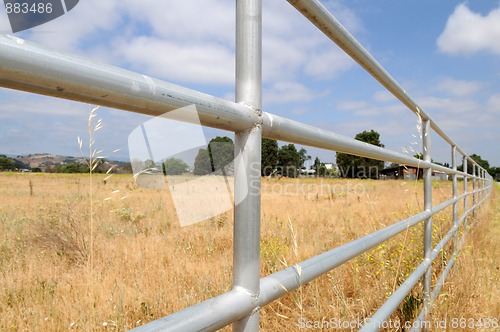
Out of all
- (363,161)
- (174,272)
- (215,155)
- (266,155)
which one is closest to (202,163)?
(215,155)

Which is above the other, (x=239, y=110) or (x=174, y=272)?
(x=239, y=110)

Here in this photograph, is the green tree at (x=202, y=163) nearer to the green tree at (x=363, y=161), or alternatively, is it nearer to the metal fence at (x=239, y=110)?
the metal fence at (x=239, y=110)

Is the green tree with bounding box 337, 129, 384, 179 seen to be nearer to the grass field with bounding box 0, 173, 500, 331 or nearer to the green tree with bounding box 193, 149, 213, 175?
the grass field with bounding box 0, 173, 500, 331

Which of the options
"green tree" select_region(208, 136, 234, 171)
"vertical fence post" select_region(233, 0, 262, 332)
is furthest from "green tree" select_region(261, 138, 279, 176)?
"vertical fence post" select_region(233, 0, 262, 332)

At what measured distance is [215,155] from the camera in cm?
90

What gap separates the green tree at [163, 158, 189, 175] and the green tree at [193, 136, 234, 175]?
4 centimetres

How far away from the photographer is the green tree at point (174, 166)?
2.90ft

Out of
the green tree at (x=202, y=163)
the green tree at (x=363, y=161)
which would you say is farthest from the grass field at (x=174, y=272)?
the green tree at (x=363, y=161)

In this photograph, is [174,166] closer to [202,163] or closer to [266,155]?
[202,163]

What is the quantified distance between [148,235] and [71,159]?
3.83 meters

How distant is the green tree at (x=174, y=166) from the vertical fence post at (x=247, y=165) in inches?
10.2

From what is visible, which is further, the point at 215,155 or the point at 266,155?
the point at 266,155

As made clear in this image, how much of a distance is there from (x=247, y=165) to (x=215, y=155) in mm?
256

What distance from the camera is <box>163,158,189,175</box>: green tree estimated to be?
34.8 inches
